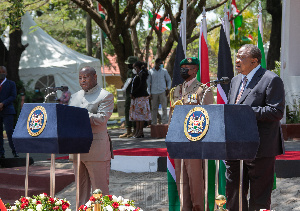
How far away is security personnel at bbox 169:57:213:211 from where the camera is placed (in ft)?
21.5

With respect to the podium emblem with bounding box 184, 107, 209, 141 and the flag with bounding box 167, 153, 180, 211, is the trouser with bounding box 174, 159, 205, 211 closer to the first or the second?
the flag with bounding box 167, 153, 180, 211

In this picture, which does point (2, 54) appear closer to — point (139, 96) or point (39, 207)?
point (139, 96)

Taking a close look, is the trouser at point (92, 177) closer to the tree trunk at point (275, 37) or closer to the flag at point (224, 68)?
the flag at point (224, 68)

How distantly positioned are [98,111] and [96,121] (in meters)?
0.17

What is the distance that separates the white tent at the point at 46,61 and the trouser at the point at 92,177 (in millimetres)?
18672

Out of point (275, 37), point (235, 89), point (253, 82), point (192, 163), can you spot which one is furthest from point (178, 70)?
point (275, 37)

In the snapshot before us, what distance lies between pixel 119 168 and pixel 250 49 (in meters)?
4.71

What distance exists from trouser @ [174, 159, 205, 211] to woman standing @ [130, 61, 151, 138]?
7.17 m

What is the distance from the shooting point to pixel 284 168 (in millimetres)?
8125

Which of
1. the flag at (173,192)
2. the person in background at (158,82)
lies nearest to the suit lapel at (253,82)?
the flag at (173,192)

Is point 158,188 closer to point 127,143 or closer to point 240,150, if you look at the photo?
point 240,150

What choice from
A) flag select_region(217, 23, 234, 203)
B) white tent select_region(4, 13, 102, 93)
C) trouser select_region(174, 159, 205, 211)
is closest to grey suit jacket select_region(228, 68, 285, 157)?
trouser select_region(174, 159, 205, 211)

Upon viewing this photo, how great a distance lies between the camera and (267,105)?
5.57 meters

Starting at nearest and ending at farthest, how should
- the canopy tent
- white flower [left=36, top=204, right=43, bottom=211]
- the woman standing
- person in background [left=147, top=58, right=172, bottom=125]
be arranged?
white flower [left=36, top=204, right=43, bottom=211]
the woman standing
the canopy tent
person in background [left=147, top=58, right=172, bottom=125]
